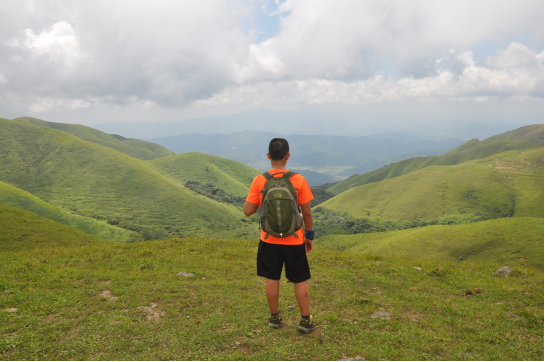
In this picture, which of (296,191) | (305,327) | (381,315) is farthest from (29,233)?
(381,315)

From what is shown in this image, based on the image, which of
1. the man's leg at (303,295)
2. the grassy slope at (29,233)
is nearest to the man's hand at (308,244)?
the man's leg at (303,295)

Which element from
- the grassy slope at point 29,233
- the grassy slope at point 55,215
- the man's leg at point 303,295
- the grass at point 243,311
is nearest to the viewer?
the grass at point 243,311

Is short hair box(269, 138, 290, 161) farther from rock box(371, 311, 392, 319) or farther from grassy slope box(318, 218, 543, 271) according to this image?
grassy slope box(318, 218, 543, 271)

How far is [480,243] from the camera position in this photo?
138 feet

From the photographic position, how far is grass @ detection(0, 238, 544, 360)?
19.2ft

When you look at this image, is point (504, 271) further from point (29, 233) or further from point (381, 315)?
point (29, 233)

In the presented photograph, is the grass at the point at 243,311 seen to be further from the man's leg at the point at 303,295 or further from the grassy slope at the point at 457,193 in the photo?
the grassy slope at the point at 457,193

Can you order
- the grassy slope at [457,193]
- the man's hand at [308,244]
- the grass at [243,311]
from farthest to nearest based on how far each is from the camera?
1. the grassy slope at [457,193]
2. the man's hand at [308,244]
3. the grass at [243,311]

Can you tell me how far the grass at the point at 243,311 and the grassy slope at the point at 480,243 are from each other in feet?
62.0

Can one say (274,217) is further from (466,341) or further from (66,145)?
(66,145)

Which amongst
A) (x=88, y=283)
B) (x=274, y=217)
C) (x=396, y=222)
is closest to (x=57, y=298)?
(x=88, y=283)

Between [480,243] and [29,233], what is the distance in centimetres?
5831

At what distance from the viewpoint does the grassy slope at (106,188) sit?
99938mm

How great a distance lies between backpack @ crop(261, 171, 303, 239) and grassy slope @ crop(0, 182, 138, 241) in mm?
83019
